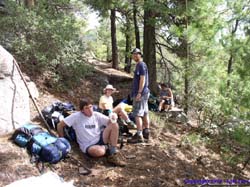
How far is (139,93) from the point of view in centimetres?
570

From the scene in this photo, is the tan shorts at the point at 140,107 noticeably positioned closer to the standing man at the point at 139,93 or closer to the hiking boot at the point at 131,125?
the standing man at the point at 139,93

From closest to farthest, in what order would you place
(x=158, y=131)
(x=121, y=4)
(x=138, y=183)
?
(x=138, y=183), (x=158, y=131), (x=121, y=4)

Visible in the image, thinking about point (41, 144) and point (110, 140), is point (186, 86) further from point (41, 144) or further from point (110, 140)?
point (41, 144)

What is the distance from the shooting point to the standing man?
5.68 meters

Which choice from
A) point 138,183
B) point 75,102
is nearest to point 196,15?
point 75,102

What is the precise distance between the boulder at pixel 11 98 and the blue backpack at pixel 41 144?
0.40 metres

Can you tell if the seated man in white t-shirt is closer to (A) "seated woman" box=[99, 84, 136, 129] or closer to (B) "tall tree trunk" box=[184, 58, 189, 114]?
(A) "seated woman" box=[99, 84, 136, 129]

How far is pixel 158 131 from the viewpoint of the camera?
23.9ft

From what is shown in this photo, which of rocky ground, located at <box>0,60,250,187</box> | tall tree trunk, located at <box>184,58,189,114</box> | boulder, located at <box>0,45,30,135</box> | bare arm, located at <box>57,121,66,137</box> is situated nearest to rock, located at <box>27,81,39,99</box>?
rocky ground, located at <box>0,60,250,187</box>

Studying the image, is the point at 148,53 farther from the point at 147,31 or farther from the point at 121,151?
the point at 121,151

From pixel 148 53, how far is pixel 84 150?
541 cm

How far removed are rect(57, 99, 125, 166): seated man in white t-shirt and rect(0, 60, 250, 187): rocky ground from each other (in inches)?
6.7

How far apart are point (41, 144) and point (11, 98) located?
1304 mm

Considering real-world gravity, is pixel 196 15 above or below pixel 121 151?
above
